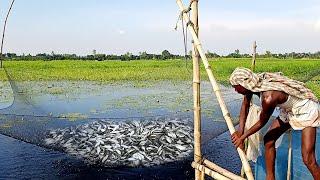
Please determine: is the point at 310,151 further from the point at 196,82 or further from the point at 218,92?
the point at 196,82

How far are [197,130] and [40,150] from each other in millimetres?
5456

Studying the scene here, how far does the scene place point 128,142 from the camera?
7.16 metres

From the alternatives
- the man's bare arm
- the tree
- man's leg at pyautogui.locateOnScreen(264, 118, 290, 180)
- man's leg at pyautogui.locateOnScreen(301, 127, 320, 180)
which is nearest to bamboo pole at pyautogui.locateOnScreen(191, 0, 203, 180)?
the man's bare arm

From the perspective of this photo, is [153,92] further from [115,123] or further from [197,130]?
[197,130]

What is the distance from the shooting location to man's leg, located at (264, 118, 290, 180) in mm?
3283

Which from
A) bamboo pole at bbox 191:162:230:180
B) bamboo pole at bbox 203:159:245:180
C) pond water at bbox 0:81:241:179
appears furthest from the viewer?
pond water at bbox 0:81:241:179

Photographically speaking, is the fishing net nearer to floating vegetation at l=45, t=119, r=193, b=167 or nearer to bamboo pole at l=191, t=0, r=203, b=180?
floating vegetation at l=45, t=119, r=193, b=167

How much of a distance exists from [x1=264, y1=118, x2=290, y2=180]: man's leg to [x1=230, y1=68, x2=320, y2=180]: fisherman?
150 millimetres

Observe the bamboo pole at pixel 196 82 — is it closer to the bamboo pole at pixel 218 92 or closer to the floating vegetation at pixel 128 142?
the bamboo pole at pixel 218 92

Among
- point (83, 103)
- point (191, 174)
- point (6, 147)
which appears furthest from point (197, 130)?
point (83, 103)

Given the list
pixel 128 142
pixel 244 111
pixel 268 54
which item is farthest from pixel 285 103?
pixel 268 54

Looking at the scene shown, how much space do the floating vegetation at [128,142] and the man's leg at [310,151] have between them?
13.5 feet

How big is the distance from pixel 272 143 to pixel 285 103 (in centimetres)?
45

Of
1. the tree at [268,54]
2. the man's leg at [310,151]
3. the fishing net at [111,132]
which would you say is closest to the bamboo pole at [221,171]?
the man's leg at [310,151]
